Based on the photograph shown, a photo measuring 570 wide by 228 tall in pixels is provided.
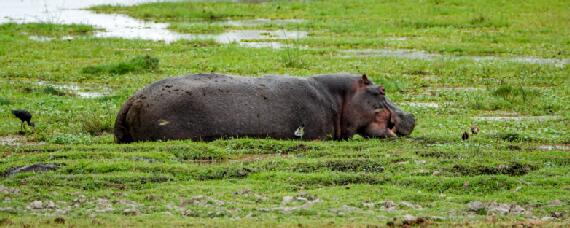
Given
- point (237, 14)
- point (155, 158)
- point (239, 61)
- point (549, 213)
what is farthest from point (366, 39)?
point (549, 213)

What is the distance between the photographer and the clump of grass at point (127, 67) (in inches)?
898

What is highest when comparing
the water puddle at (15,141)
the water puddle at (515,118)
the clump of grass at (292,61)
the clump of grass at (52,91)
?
the water puddle at (515,118)

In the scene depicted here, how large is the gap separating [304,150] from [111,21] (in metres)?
25.5

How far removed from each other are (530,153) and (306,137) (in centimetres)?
301

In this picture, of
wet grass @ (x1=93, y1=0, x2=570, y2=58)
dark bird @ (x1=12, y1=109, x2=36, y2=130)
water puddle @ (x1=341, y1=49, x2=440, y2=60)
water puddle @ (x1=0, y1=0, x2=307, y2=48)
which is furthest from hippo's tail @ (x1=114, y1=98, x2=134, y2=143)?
water puddle @ (x1=0, y1=0, x2=307, y2=48)

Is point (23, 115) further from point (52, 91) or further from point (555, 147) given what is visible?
point (555, 147)

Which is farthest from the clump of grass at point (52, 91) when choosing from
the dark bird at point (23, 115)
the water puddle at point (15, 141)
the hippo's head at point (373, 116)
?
the hippo's head at point (373, 116)

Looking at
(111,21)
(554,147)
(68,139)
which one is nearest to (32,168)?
(68,139)

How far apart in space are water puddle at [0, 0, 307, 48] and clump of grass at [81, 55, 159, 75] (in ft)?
20.9

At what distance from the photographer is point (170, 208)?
9.95 m

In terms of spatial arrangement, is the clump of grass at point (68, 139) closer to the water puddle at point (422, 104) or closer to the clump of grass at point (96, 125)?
the clump of grass at point (96, 125)

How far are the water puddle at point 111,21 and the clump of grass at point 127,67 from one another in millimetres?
6360

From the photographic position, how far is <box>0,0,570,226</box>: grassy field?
999cm

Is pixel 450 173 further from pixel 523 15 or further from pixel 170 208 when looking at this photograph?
pixel 523 15
